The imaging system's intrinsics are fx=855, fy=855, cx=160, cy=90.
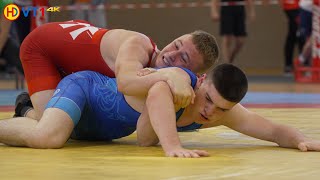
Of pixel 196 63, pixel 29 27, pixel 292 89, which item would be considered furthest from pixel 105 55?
pixel 29 27

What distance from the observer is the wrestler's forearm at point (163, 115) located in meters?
3.98

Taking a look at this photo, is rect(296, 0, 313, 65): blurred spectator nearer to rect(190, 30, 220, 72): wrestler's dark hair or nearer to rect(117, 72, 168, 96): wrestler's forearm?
rect(190, 30, 220, 72): wrestler's dark hair

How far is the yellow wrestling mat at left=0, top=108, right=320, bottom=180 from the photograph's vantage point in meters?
3.43

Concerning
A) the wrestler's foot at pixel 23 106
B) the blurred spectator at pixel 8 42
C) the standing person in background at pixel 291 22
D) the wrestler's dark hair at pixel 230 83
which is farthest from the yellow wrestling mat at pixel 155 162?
the standing person in background at pixel 291 22

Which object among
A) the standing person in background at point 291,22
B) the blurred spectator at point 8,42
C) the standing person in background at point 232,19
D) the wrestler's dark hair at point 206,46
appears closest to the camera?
the wrestler's dark hair at point 206,46

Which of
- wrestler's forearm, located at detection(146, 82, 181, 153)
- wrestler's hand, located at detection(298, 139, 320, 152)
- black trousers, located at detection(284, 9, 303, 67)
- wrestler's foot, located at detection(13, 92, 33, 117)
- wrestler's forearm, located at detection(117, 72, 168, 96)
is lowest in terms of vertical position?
black trousers, located at detection(284, 9, 303, 67)

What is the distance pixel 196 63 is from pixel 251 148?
0.53 metres

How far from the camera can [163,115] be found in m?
4.01

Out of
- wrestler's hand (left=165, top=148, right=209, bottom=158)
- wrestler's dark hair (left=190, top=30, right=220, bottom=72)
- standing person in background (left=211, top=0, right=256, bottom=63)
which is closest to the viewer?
wrestler's hand (left=165, top=148, right=209, bottom=158)

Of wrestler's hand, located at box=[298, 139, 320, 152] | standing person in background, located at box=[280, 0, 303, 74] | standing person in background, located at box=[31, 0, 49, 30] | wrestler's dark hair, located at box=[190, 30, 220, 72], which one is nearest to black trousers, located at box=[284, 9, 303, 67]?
standing person in background, located at box=[280, 0, 303, 74]

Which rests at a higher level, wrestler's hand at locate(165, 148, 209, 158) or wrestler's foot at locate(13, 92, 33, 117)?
wrestler's hand at locate(165, 148, 209, 158)

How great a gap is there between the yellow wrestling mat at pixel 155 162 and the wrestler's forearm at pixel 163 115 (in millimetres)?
95

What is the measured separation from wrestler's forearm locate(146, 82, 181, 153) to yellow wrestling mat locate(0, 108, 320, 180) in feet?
0.31

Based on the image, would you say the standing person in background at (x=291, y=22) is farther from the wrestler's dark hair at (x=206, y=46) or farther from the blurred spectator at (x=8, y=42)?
the wrestler's dark hair at (x=206, y=46)
